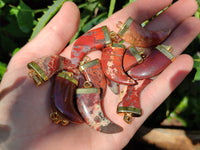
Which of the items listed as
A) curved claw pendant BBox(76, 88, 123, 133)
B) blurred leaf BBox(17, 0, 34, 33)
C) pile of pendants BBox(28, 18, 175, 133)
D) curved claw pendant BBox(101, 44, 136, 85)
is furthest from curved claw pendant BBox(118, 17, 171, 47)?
blurred leaf BBox(17, 0, 34, 33)

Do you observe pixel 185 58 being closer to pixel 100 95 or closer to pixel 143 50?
pixel 143 50

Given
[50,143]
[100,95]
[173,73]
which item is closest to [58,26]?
[100,95]

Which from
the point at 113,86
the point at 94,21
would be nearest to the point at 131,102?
the point at 113,86

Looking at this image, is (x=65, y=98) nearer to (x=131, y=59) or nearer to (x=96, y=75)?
(x=96, y=75)

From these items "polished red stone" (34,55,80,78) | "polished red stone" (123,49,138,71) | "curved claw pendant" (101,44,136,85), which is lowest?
"polished red stone" (123,49,138,71)

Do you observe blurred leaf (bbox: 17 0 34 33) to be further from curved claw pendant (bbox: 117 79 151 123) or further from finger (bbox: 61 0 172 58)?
curved claw pendant (bbox: 117 79 151 123)

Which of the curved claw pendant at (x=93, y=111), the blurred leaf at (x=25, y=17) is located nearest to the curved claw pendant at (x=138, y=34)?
the curved claw pendant at (x=93, y=111)
